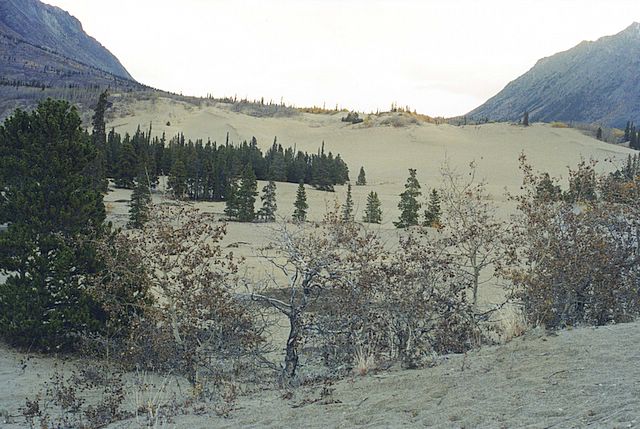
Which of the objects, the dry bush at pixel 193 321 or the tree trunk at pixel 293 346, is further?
the dry bush at pixel 193 321

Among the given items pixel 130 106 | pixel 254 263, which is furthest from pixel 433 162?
pixel 130 106

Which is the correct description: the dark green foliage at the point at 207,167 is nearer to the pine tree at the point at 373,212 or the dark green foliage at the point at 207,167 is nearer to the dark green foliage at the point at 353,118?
the pine tree at the point at 373,212

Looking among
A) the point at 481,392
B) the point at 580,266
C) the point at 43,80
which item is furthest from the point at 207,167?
the point at 43,80

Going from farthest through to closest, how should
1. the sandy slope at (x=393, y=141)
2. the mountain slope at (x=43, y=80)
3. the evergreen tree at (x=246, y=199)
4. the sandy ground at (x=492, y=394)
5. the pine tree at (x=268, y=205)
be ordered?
the mountain slope at (x=43, y=80) → the sandy slope at (x=393, y=141) → the evergreen tree at (x=246, y=199) → the pine tree at (x=268, y=205) → the sandy ground at (x=492, y=394)

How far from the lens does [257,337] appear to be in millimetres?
8984

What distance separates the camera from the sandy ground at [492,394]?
189 inches

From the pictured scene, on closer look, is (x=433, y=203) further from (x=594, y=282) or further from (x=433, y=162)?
(x=433, y=162)

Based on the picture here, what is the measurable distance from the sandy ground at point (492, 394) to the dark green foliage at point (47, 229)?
167 inches

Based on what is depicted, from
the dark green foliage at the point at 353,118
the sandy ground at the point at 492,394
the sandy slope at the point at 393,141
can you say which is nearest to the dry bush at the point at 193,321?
the sandy ground at the point at 492,394

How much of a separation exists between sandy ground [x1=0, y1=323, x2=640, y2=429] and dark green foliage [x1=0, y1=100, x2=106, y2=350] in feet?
13.9

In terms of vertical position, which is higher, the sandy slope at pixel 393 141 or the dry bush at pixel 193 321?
the sandy slope at pixel 393 141

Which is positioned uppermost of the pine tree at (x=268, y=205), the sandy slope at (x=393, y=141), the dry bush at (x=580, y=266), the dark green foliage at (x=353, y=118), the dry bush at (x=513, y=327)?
the dark green foliage at (x=353, y=118)

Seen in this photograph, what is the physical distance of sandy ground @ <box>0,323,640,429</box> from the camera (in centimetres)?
480

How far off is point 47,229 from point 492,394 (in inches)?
401
